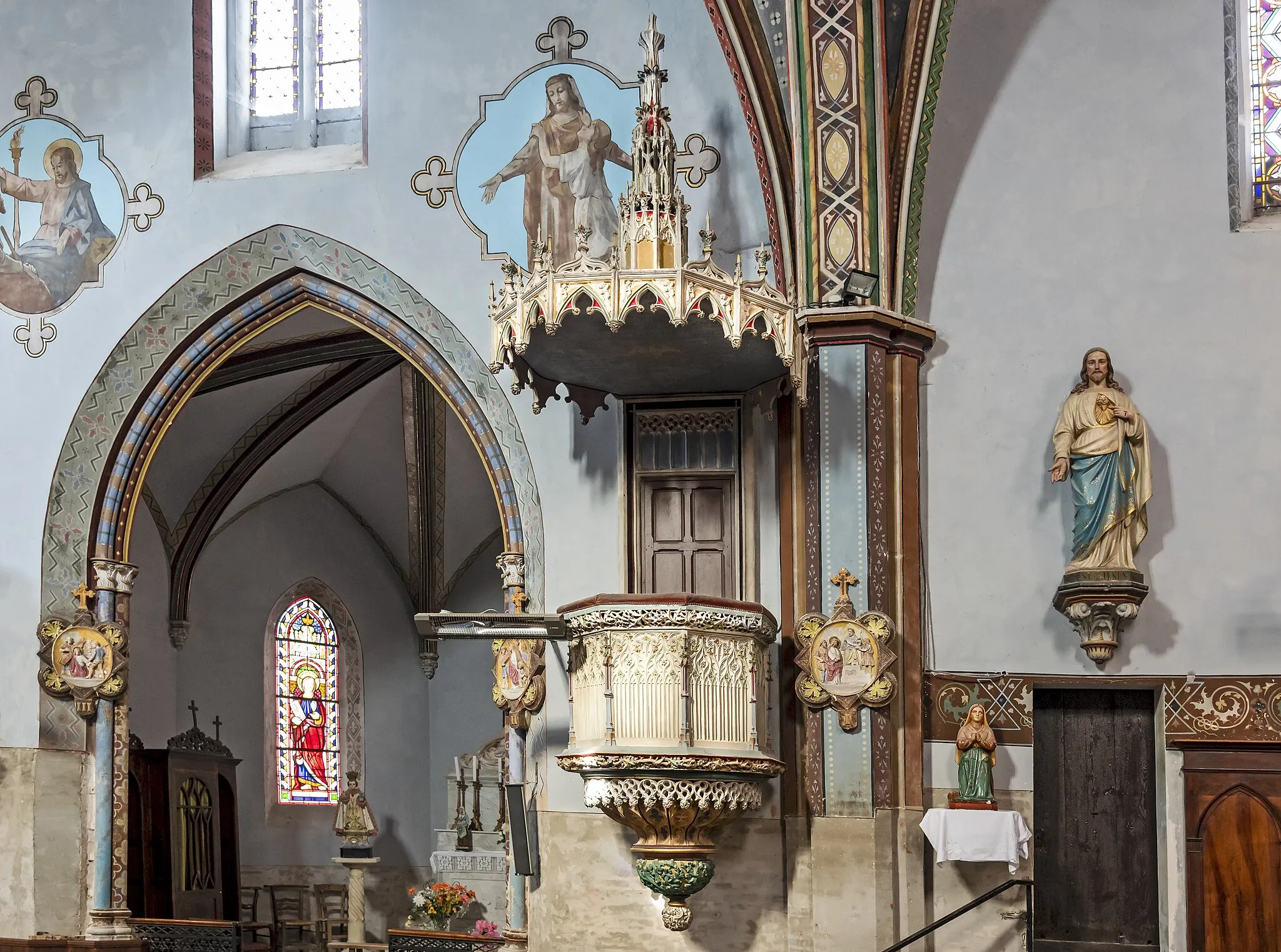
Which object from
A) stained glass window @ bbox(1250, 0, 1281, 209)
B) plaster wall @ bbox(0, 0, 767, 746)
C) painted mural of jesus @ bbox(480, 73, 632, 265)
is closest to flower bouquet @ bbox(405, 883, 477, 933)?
plaster wall @ bbox(0, 0, 767, 746)

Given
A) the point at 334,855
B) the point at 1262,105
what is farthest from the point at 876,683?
the point at 334,855

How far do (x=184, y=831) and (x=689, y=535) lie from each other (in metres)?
6.39

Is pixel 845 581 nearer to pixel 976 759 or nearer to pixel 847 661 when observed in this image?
pixel 847 661

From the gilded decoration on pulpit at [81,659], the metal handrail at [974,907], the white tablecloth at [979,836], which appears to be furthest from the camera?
the gilded decoration on pulpit at [81,659]

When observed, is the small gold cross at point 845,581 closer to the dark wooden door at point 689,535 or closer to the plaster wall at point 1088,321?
the plaster wall at point 1088,321

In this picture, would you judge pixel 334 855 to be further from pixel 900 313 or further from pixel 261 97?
pixel 900 313

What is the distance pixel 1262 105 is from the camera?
11.7 meters

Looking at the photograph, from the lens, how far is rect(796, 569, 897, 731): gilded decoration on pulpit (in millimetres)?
11047

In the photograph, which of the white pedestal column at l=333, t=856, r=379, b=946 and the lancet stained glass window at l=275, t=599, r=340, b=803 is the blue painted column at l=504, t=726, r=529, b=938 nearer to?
the white pedestal column at l=333, t=856, r=379, b=946

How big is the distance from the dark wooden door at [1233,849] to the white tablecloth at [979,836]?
3.32ft

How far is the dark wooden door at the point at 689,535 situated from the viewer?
38.5 feet

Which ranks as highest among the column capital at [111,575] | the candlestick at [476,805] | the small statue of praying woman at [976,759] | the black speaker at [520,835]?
the column capital at [111,575]

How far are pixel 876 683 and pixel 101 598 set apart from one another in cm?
579

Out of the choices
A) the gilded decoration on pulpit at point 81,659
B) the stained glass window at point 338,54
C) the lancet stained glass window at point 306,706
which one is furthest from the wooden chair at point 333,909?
the stained glass window at point 338,54
